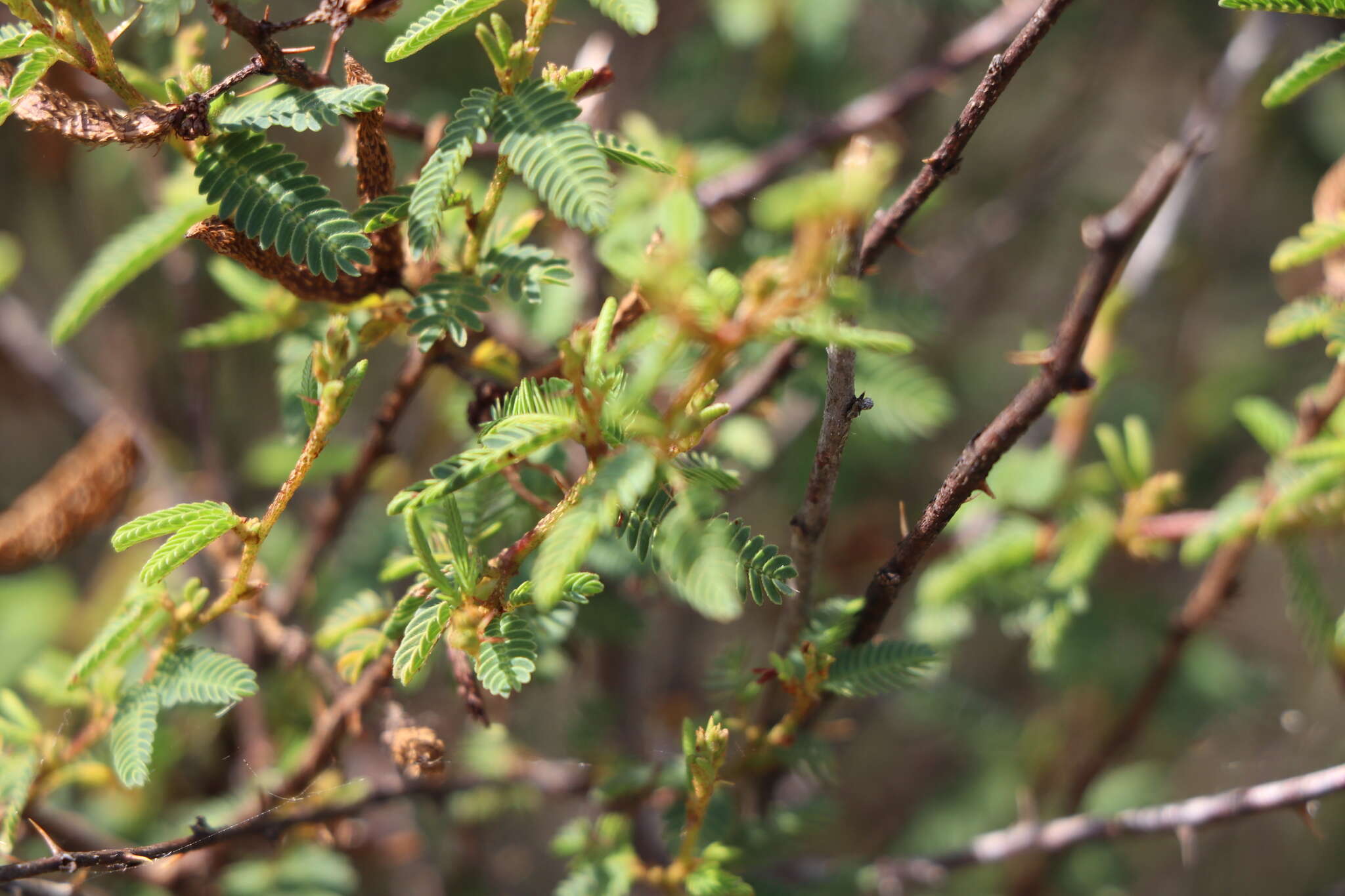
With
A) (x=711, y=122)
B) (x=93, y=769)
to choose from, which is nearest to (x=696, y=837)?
(x=93, y=769)

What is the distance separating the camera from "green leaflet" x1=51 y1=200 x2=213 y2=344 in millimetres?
660

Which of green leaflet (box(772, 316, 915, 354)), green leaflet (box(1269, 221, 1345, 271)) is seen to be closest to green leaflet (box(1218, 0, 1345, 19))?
green leaflet (box(1269, 221, 1345, 271))

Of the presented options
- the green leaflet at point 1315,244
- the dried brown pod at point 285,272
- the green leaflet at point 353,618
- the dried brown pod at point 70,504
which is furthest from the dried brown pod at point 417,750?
the green leaflet at point 1315,244

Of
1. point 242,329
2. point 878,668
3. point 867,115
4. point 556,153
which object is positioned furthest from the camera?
point 867,115

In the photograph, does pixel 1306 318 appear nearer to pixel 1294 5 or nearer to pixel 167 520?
pixel 1294 5

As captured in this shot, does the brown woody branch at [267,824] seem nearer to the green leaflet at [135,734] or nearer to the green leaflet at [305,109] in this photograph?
the green leaflet at [135,734]

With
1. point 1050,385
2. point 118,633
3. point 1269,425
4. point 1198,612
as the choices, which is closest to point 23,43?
point 118,633

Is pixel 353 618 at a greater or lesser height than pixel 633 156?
lesser

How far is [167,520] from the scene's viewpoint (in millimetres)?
521

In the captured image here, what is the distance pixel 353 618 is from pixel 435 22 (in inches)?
16.5

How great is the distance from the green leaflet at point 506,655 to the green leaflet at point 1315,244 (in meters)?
0.59

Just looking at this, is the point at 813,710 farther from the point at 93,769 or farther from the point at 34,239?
the point at 34,239

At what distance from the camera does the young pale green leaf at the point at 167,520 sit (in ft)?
1.71

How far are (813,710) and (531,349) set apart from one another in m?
0.46
